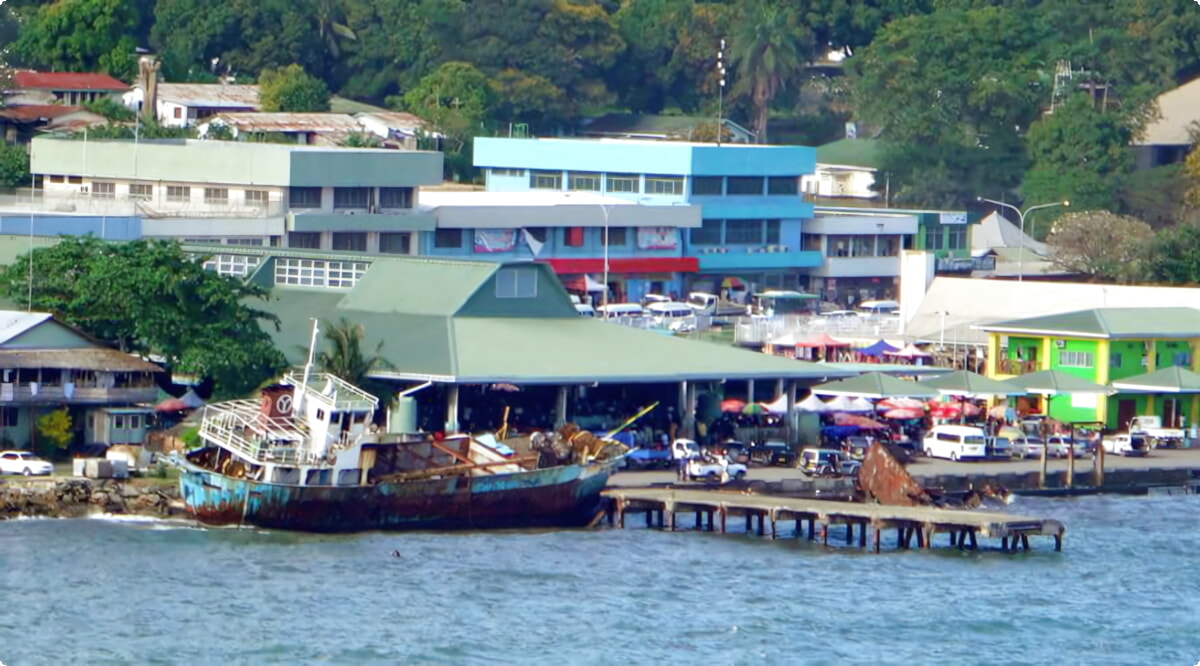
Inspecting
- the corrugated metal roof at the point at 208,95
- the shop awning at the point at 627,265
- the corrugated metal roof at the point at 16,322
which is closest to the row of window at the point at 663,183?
the shop awning at the point at 627,265

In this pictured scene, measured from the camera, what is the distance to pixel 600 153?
7831cm

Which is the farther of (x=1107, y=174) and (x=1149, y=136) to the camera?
(x=1149, y=136)

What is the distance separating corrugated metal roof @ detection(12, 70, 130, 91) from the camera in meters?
90.9

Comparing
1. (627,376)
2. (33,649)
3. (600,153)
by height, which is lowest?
(33,649)

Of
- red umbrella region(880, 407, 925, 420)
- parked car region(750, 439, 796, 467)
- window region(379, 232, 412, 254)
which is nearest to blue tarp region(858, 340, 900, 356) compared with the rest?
red umbrella region(880, 407, 925, 420)

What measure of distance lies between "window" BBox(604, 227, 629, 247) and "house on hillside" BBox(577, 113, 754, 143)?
→ 2585 centimetres

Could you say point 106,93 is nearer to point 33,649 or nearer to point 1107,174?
point 1107,174

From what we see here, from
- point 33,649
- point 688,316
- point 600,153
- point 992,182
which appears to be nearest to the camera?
point 33,649

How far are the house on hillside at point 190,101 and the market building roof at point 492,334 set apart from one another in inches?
1522

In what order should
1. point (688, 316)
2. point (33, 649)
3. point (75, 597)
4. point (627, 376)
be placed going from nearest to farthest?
point (33, 649), point (75, 597), point (627, 376), point (688, 316)

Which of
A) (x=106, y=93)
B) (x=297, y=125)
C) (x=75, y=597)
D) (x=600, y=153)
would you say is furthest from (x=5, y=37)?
(x=75, y=597)

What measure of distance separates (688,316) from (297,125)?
1033 inches

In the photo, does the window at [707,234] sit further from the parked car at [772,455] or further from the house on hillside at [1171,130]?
the house on hillside at [1171,130]

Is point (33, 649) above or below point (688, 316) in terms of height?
below
